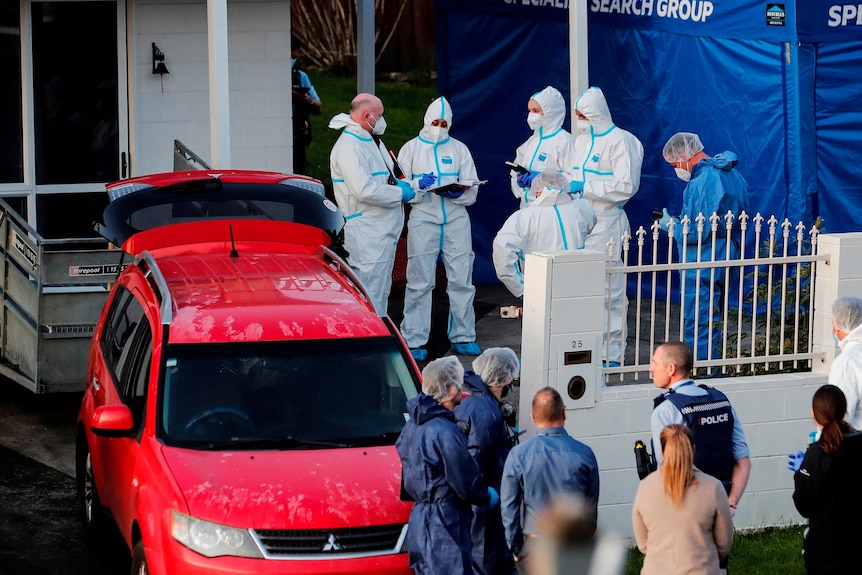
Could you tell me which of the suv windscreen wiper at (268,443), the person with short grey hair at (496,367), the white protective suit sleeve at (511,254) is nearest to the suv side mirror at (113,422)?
the suv windscreen wiper at (268,443)

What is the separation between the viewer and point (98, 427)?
652 cm

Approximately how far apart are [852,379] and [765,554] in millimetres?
1553

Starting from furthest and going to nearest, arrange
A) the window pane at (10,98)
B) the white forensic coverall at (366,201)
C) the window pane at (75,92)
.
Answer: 1. the window pane at (75,92)
2. the window pane at (10,98)
3. the white forensic coverall at (366,201)

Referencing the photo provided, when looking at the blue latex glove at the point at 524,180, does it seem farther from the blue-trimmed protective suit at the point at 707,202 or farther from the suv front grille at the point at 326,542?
the suv front grille at the point at 326,542

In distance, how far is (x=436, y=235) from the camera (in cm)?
1151

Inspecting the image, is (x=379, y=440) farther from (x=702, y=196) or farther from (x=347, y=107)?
(x=347, y=107)

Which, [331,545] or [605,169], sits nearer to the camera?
[331,545]

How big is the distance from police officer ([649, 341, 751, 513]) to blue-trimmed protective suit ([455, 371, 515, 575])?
0.74m

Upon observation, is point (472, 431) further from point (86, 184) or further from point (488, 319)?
point (86, 184)

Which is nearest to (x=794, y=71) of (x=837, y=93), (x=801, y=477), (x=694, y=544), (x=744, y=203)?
(x=837, y=93)

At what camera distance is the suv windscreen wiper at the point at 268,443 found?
6496mm

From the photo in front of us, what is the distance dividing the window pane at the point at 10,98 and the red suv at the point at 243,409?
4.58 metres

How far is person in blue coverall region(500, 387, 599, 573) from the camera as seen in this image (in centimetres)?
597

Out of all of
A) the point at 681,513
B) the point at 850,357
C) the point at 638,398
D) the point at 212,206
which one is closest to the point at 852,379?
the point at 850,357
